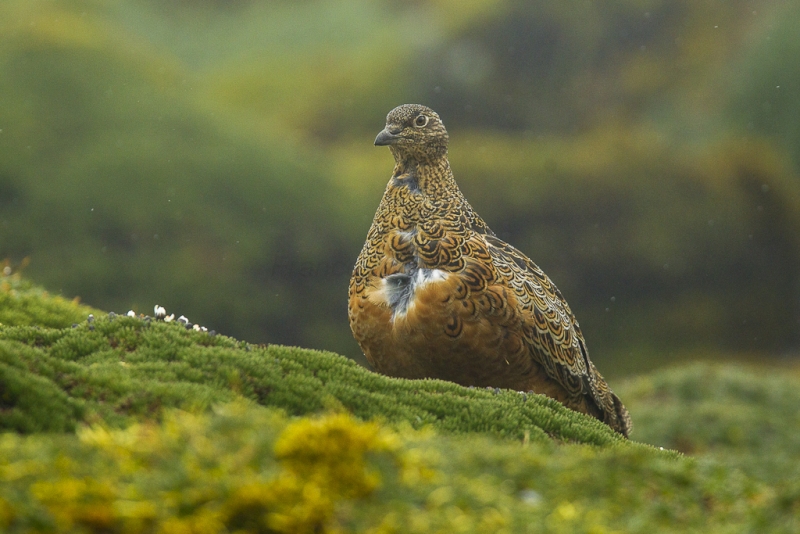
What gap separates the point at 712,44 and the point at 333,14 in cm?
1201

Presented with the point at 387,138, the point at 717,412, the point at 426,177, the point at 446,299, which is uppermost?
the point at 717,412

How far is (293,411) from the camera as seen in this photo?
5582 millimetres

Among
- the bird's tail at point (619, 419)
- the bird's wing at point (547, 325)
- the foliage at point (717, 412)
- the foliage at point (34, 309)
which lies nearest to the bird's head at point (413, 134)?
the bird's wing at point (547, 325)

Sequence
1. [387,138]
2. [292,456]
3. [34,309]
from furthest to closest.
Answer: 1. [34,309]
2. [387,138]
3. [292,456]

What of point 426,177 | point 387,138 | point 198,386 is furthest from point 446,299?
point 198,386

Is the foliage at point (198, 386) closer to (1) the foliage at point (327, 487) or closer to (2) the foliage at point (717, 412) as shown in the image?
(1) the foliage at point (327, 487)

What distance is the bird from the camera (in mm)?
7562

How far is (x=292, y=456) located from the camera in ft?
11.9

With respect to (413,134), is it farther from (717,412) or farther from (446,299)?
(717,412)

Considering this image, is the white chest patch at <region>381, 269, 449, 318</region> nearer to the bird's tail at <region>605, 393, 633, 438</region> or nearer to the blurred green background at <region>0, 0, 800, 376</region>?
the bird's tail at <region>605, 393, 633, 438</region>

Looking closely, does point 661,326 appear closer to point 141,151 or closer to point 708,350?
point 708,350

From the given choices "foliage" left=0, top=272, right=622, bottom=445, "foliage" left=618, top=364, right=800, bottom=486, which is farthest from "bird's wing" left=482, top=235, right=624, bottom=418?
"foliage" left=618, top=364, right=800, bottom=486

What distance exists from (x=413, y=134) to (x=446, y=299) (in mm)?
1856

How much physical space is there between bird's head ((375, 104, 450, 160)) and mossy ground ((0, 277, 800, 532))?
2810 mm
